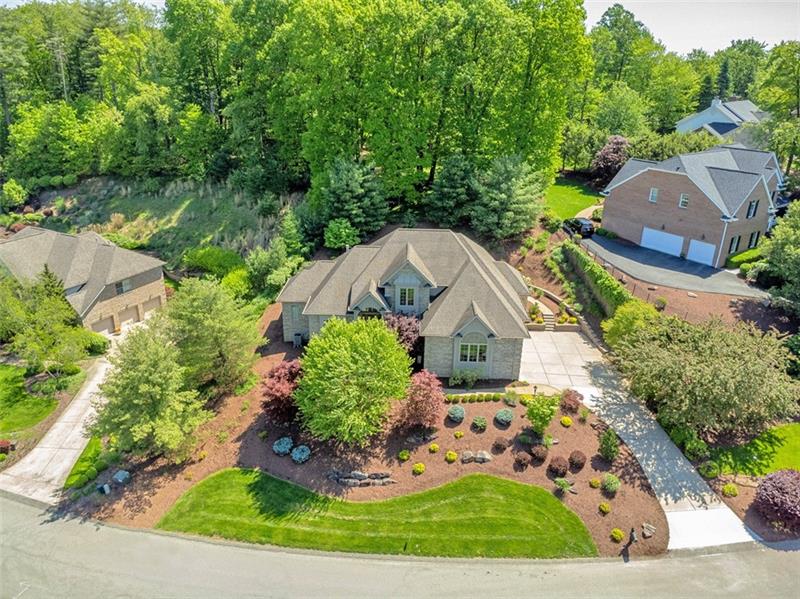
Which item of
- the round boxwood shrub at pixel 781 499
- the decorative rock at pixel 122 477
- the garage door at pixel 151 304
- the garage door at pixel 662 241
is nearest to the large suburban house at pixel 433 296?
the decorative rock at pixel 122 477

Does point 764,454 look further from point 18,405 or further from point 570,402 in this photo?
point 18,405

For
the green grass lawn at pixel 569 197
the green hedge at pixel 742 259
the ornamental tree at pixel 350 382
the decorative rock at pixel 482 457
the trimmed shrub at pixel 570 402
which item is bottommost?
the decorative rock at pixel 482 457

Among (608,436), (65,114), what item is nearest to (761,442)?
(608,436)

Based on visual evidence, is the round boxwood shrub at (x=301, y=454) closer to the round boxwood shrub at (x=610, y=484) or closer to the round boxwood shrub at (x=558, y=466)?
the round boxwood shrub at (x=558, y=466)

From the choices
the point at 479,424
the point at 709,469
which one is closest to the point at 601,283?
the point at 709,469

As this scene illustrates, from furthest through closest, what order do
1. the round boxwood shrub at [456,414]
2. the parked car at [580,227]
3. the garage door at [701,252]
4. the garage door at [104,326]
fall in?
the parked car at [580,227] < the garage door at [701,252] < the garage door at [104,326] < the round boxwood shrub at [456,414]
